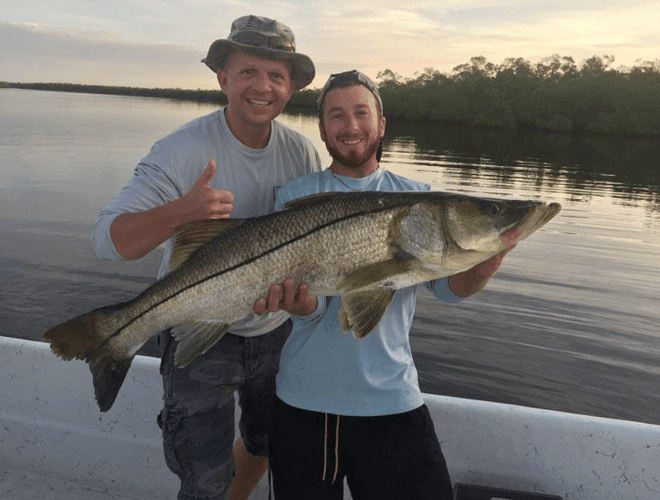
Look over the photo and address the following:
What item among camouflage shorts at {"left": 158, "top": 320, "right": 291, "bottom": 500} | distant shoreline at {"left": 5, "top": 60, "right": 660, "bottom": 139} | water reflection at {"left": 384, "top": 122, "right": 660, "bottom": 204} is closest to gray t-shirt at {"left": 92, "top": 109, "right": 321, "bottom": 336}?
camouflage shorts at {"left": 158, "top": 320, "right": 291, "bottom": 500}

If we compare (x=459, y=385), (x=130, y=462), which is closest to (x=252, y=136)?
(x=130, y=462)

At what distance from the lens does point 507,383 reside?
8.63 meters

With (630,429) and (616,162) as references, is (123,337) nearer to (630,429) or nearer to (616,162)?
(630,429)

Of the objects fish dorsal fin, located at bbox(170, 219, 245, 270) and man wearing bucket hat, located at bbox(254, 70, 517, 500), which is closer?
man wearing bucket hat, located at bbox(254, 70, 517, 500)

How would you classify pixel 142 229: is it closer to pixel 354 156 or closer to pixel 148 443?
pixel 354 156

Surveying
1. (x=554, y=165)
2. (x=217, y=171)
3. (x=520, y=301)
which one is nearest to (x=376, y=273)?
(x=217, y=171)

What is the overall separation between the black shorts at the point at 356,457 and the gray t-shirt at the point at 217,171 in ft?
2.35

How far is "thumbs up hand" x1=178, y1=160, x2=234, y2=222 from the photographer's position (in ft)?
8.76

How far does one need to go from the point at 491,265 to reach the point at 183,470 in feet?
6.84

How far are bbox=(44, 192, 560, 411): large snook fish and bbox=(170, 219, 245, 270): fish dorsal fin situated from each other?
0.06 metres

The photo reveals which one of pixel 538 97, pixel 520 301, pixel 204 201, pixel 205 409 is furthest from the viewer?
pixel 538 97

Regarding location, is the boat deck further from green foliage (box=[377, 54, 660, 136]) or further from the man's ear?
green foliage (box=[377, 54, 660, 136])

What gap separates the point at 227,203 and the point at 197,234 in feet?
1.06

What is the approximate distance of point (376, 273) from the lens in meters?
2.72
